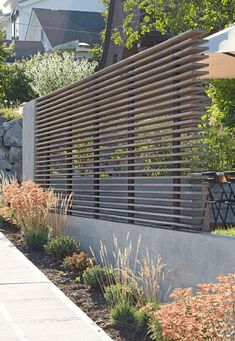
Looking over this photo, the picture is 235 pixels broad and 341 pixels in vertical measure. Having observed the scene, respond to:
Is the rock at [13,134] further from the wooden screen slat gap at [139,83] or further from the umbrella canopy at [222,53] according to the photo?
the umbrella canopy at [222,53]

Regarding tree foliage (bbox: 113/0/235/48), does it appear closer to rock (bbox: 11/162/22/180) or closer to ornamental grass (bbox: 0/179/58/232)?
rock (bbox: 11/162/22/180)

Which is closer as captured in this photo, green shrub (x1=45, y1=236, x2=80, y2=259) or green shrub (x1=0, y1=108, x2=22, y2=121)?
green shrub (x1=45, y1=236, x2=80, y2=259)

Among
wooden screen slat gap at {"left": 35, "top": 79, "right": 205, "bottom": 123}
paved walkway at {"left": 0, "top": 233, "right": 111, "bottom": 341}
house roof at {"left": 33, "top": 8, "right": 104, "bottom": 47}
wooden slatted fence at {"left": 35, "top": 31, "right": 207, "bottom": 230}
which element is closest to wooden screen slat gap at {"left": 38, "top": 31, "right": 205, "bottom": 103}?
wooden slatted fence at {"left": 35, "top": 31, "right": 207, "bottom": 230}

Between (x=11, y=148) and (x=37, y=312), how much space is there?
14.5 meters

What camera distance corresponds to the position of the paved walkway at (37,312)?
639cm

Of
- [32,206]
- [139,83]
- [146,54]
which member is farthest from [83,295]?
[32,206]

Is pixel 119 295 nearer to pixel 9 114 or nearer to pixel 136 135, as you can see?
pixel 136 135

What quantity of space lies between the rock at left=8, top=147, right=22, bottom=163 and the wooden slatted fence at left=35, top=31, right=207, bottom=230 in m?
7.14

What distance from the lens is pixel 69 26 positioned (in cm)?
5009

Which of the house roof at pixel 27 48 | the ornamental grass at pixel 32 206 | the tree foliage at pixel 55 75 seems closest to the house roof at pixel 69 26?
the house roof at pixel 27 48

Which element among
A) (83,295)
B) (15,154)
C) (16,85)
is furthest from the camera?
(16,85)

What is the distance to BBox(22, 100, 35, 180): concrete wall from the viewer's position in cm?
1529

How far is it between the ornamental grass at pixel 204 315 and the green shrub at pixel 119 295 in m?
1.83

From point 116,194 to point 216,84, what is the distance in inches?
224
